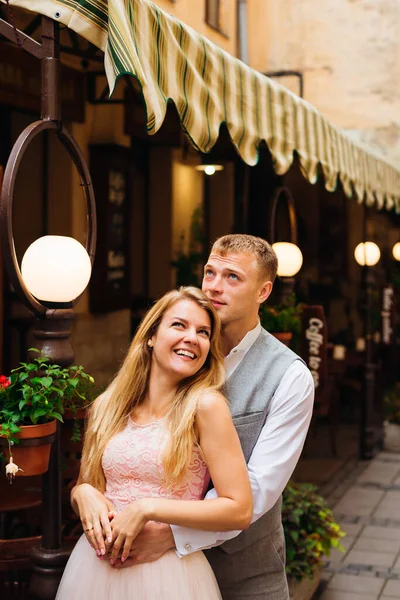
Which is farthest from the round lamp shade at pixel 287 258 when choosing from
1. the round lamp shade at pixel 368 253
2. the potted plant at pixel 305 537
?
the round lamp shade at pixel 368 253

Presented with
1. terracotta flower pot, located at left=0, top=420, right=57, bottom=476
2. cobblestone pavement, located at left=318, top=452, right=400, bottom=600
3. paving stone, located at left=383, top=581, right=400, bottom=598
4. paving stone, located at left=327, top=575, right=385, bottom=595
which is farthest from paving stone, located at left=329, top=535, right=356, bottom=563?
terracotta flower pot, located at left=0, top=420, right=57, bottom=476

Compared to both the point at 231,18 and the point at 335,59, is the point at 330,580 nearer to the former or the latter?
the point at 231,18

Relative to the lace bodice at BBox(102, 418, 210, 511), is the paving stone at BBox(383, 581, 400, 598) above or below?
below

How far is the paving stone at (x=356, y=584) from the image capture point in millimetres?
5984

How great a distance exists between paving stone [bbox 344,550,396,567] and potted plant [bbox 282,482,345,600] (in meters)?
0.80

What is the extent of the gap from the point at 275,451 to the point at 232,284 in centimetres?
56

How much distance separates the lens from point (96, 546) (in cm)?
270

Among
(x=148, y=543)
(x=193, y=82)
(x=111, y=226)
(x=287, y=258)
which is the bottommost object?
(x=148, y=543)

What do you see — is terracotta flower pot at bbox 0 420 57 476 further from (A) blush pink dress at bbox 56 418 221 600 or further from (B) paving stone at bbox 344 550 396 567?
(B) paving stone at bbox 344 550 396 567

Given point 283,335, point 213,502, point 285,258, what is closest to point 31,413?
point 213,502

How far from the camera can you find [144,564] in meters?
2.75

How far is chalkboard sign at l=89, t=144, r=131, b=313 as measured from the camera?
897 centimetres

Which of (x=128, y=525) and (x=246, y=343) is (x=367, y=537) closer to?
(x=246, y=343)

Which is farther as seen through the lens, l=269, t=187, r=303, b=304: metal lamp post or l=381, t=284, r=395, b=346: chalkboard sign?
l=381, t=284, r=395, b=346: chalkboard sign
